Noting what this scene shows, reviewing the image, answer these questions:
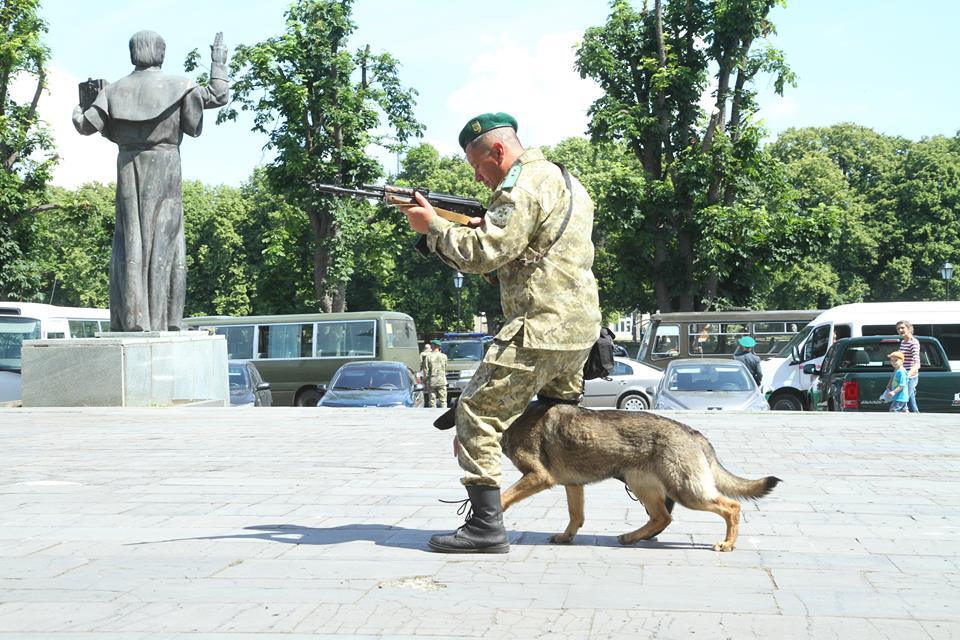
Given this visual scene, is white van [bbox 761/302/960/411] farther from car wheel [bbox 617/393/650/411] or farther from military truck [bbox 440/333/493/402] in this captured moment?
military truck [bbox 440/333/493/402]

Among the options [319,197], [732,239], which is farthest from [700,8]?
[319,197]

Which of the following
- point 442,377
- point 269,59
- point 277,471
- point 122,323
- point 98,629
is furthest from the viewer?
point 269,59

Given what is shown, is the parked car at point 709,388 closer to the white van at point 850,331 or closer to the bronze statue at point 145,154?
the white van at point 850,331

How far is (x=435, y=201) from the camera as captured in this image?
5.67 m

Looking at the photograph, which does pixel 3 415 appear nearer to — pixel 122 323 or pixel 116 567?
pixel 122 323

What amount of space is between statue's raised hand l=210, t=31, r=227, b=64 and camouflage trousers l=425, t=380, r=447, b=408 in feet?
38.2

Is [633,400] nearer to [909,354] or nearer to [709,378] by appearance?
[709,378]

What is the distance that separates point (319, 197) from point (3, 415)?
981 inches

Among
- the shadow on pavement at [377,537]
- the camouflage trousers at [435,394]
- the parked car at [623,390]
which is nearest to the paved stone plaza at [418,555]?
the shadow on pavement at [377,537]

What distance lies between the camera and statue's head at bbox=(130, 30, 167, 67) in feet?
49.9

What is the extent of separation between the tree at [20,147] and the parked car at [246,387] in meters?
18.8

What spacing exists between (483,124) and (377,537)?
2146mm

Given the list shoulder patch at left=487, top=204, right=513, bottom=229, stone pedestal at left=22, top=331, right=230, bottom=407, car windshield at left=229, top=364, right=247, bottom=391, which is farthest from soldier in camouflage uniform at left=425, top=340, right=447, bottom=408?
shoulder patch at left=487, top=204, right=513, bottom=229

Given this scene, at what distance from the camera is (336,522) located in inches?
251
